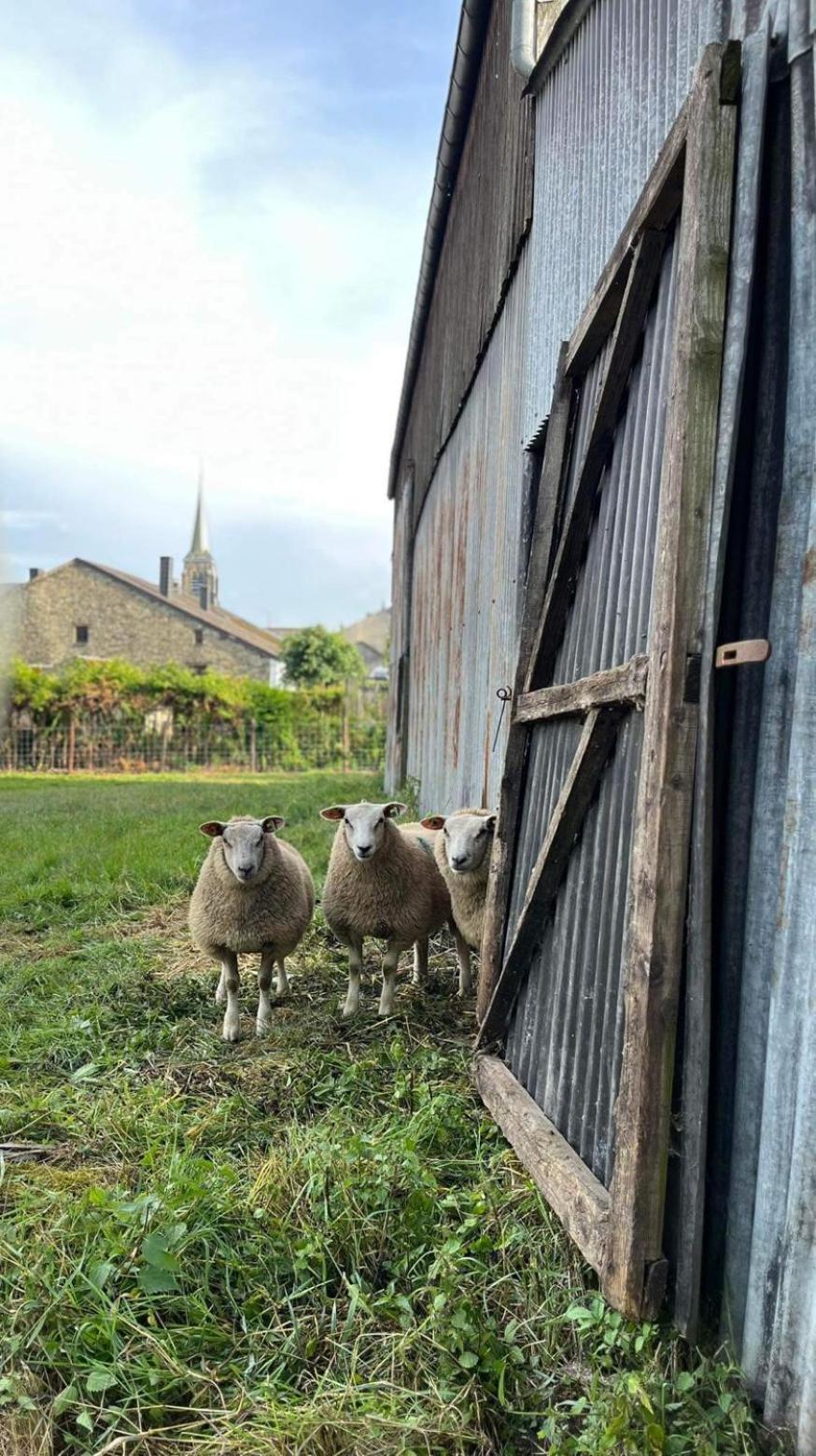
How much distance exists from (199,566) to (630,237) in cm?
9083

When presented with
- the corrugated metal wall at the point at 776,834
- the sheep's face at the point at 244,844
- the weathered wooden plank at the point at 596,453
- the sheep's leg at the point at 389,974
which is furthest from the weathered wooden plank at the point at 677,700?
the sheep's face at the point at 244,844

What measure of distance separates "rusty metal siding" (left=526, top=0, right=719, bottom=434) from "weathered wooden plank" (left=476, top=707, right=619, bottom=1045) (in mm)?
1983

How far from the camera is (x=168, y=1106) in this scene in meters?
3.87

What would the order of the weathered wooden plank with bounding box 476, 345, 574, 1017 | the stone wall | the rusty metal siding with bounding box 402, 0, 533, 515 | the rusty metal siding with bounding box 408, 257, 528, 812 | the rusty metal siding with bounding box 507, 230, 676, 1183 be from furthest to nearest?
the stone wall → the rusty metal siding with bounding box 402, 0, 533, 515 → the rusty metal siding with bounding box 408, 257, 528, 812 → the weathered wooden plank with bounding box 476, 345, 574, 1017 → the rusty metal siding with bounding box 507, 230, 676, 1183

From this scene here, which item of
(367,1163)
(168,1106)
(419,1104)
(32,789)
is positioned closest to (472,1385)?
(367,1163)

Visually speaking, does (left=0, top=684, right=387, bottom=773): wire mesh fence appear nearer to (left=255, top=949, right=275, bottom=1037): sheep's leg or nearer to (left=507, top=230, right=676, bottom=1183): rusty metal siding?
(left=255, top=949, right=275, bottom=1037): sheep's leg

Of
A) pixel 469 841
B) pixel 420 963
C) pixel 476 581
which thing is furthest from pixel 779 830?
pixel 476 581

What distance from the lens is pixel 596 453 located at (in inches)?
133

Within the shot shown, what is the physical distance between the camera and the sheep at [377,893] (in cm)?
520

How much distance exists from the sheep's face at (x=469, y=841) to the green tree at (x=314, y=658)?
141 ft

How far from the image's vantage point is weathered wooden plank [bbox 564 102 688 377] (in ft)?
8.79

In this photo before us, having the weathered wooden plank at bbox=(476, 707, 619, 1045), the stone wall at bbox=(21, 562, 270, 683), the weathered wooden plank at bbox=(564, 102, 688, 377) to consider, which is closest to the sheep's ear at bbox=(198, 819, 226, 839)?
the weathered wooden plank at bbox=(476, 707, 619, 1045)

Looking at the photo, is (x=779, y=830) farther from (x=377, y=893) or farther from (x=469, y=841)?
(x=377, y=893)

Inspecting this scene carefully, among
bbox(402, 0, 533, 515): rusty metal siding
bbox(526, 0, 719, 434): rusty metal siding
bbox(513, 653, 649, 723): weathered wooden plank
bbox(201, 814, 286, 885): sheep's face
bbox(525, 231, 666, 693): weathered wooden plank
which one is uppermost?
bbox(402, 0, 533, 515): rusty metal siding
